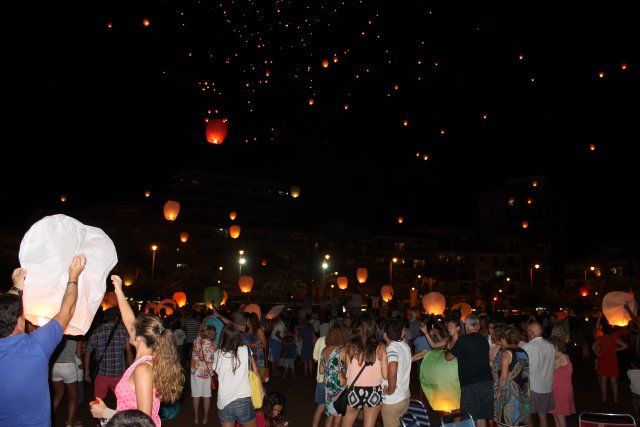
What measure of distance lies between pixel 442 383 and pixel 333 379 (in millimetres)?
1324

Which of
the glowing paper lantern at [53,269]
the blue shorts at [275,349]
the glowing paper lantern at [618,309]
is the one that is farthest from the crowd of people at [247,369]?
the blue shorts at [275,349]

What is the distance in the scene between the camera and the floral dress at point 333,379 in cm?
675

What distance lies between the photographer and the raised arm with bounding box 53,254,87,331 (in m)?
3.23

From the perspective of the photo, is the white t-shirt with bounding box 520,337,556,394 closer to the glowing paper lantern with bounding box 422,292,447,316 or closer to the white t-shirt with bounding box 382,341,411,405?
the white t-shirt with bounding box 382,341,411,405

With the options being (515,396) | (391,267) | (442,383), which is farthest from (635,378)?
(391,267)

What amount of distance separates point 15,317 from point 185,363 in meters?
10.1

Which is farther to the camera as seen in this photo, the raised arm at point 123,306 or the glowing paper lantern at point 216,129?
the glowing paper lantern at point 216,129

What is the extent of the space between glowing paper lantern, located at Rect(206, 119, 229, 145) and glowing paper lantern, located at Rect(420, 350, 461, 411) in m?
8.71

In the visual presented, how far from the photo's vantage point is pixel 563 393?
823 cm

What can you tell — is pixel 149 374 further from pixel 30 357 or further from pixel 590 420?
pixel 590 420

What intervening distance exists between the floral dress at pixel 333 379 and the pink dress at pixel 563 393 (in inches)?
136

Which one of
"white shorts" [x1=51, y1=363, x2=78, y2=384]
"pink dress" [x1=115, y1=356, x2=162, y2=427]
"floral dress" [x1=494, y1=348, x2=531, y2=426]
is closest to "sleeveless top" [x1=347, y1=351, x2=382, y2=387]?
"floral dress" [x1=494, y1=348, x2=531, y2=426]

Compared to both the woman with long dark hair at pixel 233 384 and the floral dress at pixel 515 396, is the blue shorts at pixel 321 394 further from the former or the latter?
the floral dress at pixel 515 396

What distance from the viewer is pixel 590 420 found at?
5.23 m
